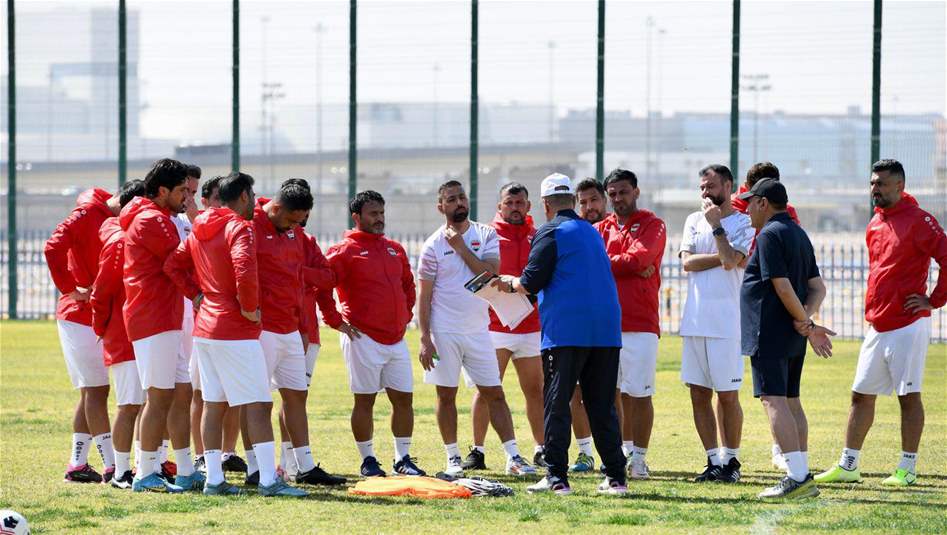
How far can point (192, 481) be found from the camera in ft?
30.8

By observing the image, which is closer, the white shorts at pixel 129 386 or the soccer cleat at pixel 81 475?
the white shorts at pixel 129 386

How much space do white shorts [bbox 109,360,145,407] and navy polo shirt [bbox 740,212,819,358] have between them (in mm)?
4240

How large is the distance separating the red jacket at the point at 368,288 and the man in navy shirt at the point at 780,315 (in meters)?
2.70

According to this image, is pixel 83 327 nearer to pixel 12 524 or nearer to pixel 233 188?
pixel 233 188

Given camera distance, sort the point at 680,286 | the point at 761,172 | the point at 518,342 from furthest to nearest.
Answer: the point at 680,286
the point at 518,342
the point at 761,172

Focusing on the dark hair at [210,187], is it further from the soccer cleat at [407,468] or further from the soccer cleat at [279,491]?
the soccer cleat at [407,468]

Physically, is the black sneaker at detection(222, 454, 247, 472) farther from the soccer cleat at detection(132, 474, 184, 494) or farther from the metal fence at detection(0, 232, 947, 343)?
the metal fence at detection(0, 232, 947, 343)

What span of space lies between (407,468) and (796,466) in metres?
2.91

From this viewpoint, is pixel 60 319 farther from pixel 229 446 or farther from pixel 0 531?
pixel 0 531

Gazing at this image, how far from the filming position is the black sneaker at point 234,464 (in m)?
10.4

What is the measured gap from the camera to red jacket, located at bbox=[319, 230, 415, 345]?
34.0 feet

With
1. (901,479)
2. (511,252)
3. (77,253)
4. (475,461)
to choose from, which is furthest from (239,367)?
(901,479)

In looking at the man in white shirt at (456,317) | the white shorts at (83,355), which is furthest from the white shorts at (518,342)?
the white shorts at (83,355)

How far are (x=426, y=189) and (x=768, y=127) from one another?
687 centimetres
